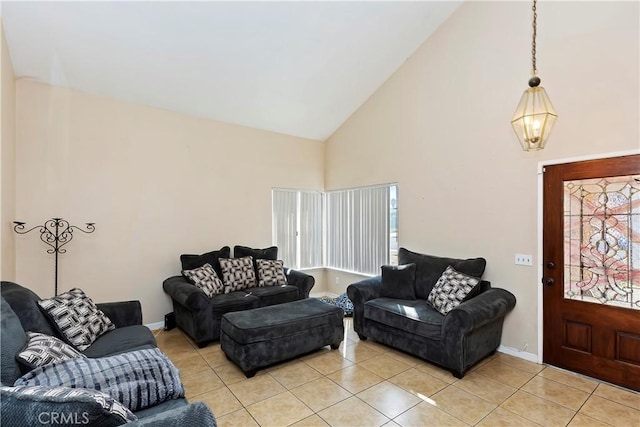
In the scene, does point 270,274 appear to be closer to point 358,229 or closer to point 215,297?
point 215,297

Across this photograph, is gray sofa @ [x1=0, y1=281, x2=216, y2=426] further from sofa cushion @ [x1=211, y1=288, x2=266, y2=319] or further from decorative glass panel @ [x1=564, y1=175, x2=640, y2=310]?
decorative glass panel @ [x1=564, y1=175, x2=640, y2=310]

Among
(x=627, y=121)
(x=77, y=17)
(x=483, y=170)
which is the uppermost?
(x=77, y=17)

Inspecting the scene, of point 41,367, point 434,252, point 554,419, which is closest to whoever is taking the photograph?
point 41,367

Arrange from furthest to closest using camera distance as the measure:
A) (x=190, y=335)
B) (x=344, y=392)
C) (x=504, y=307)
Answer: (x=190, y=335) < (x=504, y=307) < (x=344, y=392)

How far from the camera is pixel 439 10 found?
12.5 ft

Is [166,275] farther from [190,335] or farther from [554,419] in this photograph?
[554,419]

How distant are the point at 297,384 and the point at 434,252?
→ 2423 mm

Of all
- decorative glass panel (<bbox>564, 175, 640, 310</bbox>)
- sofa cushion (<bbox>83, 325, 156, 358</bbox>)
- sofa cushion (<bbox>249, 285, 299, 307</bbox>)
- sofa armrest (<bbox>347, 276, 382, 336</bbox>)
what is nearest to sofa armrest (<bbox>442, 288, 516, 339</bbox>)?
decorative glass panel (<bbox>564, 175, 640, 310</bbox>)

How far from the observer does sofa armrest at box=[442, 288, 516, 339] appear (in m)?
2.76

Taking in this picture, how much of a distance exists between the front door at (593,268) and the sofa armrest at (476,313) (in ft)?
1.48

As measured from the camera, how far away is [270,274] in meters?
4.44

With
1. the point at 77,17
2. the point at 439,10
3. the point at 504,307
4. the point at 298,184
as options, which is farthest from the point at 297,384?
the point at 439,10

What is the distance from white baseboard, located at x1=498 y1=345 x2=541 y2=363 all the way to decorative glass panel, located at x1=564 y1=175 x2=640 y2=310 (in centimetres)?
75

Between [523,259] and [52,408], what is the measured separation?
3802 millimetres
